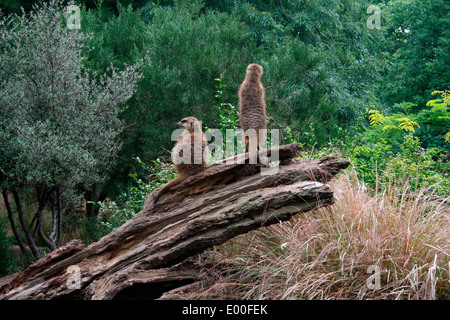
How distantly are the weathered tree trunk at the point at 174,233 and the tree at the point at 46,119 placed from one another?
1.54m

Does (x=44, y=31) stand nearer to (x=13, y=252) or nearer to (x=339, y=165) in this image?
(x=13, y=252)

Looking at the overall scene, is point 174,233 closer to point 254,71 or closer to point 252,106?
point 252,106

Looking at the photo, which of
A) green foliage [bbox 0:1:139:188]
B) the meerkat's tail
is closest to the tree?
green foliage [bbox 0:1:139:188]

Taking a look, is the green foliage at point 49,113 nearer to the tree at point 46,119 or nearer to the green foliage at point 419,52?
the tree at point 46,119

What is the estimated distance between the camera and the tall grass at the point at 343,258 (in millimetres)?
3500

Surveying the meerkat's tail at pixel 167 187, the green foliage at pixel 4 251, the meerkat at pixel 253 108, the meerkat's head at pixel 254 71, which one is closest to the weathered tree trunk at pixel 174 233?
the meerkat's tail at pixel 167 187

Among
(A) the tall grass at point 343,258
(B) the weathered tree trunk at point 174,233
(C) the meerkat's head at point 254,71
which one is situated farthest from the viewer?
(C) the meerkat's head at point 254,71

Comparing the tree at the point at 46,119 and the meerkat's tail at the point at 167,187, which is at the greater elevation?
the tree at the point at 46,119

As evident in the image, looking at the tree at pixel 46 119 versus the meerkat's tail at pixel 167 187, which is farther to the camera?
the tree at pixel 46 119

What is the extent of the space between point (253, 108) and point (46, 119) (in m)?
2.82

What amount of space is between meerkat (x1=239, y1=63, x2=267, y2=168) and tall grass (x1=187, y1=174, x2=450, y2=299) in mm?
1274

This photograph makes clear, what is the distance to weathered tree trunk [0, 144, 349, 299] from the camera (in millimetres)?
3744

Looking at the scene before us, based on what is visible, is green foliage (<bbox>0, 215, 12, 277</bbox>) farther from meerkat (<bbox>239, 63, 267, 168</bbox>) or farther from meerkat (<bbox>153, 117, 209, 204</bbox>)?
meerkat (<bbox>239, 63, 267, 168</bbox>)

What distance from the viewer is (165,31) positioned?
854cm
